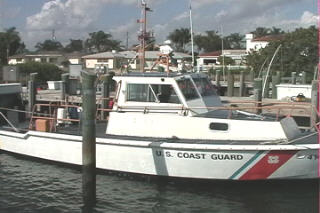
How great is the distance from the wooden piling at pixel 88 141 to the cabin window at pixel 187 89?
2626 mm

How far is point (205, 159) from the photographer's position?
10.3m

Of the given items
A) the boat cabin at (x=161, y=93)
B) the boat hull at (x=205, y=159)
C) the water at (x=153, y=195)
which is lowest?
the water at (x=153, y=195)

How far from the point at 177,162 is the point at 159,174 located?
62 centimetres

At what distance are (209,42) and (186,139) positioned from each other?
95.8 m

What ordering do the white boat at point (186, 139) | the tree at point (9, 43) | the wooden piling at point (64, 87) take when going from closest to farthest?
1. the white boat at point (186, 139)
2. the wooden piling at point (64, 87)
3. the tree at point (9, 43)

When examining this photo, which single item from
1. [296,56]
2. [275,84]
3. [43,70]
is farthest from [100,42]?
[275,84]

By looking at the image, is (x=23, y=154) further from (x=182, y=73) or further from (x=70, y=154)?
(x=182, y=73)

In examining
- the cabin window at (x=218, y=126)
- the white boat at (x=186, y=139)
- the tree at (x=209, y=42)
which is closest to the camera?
the white boat at (x=186, y=139)

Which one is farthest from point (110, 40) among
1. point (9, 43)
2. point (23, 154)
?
point (23, 154)

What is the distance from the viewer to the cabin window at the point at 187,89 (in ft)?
37.5

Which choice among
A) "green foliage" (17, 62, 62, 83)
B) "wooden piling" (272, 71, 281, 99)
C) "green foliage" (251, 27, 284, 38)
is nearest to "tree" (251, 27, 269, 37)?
"green foliage" (251, 27, 284, 38)

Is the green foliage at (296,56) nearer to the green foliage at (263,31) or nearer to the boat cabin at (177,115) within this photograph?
the boat cabin at (177,115)

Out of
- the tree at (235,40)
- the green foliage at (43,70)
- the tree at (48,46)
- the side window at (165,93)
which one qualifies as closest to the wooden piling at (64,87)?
the side window at (165,93)

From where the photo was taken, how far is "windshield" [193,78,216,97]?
38.8ft
